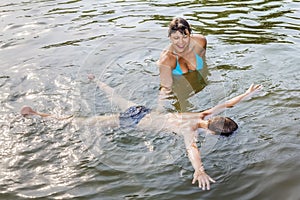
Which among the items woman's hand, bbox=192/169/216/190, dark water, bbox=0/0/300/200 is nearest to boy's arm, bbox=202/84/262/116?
Result: dark water, bbox=0/0/300/200

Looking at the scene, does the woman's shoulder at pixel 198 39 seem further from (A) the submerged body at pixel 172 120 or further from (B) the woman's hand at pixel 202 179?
(B) the woman's hand at pixel 202 179

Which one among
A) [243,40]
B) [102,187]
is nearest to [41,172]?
[102,187]

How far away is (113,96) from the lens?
6129 millimetres

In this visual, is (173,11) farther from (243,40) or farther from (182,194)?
(182,194)

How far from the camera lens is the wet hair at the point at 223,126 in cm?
495

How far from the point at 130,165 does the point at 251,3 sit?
691 cm

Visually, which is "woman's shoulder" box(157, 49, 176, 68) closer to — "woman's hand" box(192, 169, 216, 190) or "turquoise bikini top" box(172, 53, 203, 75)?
"turquoise bikini top" box(172, 53, 203, 75)

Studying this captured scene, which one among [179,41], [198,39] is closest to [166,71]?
[179,41]

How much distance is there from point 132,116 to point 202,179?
172 centimetres

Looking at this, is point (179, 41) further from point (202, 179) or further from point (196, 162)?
point (202, 179)

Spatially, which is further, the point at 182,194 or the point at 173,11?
the point at 173,11

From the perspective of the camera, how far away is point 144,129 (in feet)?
17.6

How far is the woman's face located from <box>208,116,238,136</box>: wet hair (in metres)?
1.53

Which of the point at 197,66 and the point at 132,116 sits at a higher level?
the point at 197,66
